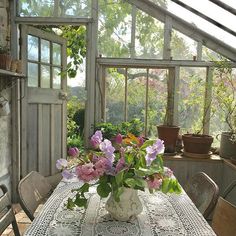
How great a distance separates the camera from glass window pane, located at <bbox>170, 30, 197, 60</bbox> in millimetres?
3227

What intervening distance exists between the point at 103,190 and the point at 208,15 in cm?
235

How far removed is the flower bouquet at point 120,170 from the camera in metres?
1.20

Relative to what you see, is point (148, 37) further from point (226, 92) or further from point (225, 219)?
point (225, 219)

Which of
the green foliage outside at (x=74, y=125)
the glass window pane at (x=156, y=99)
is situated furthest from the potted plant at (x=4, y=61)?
the green foliage outside at (x=74, y=125)

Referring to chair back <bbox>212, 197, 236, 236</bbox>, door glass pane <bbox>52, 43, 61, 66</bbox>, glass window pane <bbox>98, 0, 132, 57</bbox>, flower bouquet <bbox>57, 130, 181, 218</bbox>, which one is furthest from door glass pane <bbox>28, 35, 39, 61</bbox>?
chair back <bbox>212, 197, 236, 236</bbox>

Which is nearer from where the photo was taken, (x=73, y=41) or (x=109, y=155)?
(x=109, y=155)

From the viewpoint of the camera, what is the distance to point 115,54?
3301 mm

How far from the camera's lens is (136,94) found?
346cm

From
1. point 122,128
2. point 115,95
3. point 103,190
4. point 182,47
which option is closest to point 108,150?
point 103,190

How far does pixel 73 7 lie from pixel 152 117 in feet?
5.35

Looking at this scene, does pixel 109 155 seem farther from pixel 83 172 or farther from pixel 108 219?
pixel 108 219

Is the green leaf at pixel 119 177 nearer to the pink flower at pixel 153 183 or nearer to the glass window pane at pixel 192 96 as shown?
the pink flower at pixel 153 183

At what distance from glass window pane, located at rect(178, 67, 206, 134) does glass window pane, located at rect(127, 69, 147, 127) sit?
0.46 metres

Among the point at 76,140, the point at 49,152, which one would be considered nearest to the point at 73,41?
the point at 49,152
